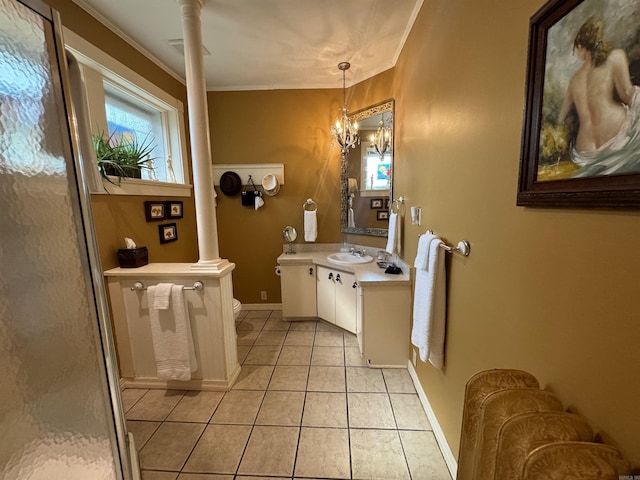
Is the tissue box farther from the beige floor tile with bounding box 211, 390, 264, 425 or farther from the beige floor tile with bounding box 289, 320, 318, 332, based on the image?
the beige floor tile with bounding box 289, 320, 318, 332

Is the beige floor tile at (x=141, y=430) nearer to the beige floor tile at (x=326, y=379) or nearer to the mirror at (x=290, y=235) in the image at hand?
the beige floor tile at (x=326, y=379)

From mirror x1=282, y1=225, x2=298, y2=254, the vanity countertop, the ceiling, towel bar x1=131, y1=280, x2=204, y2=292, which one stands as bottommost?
the vanity countertop

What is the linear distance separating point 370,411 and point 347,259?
1.50 meters

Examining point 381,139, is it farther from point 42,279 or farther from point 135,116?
point 42,279

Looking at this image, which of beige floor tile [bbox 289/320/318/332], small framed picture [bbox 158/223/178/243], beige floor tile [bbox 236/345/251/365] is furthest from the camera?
beige floor tile [bbox 289/320/318/332]

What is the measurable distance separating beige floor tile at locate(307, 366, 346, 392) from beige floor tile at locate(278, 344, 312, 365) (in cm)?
14

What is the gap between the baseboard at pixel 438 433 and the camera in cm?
135

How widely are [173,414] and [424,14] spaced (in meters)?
3.20

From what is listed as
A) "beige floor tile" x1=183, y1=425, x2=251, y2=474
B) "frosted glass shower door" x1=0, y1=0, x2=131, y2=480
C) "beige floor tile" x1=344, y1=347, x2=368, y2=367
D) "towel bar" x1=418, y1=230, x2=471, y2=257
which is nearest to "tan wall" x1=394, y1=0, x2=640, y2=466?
"towel bar" x1=418, y1=230, x2=471, y2=257

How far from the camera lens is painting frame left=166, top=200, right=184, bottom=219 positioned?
2627 mm

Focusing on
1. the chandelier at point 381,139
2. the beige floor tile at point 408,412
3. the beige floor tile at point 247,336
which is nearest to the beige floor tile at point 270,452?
the beige floor tile at point 408,412

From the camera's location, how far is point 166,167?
9.17 feet

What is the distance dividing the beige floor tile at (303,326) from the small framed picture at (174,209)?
1.77 meters

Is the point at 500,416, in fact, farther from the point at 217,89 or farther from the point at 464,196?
the point at 217,89
